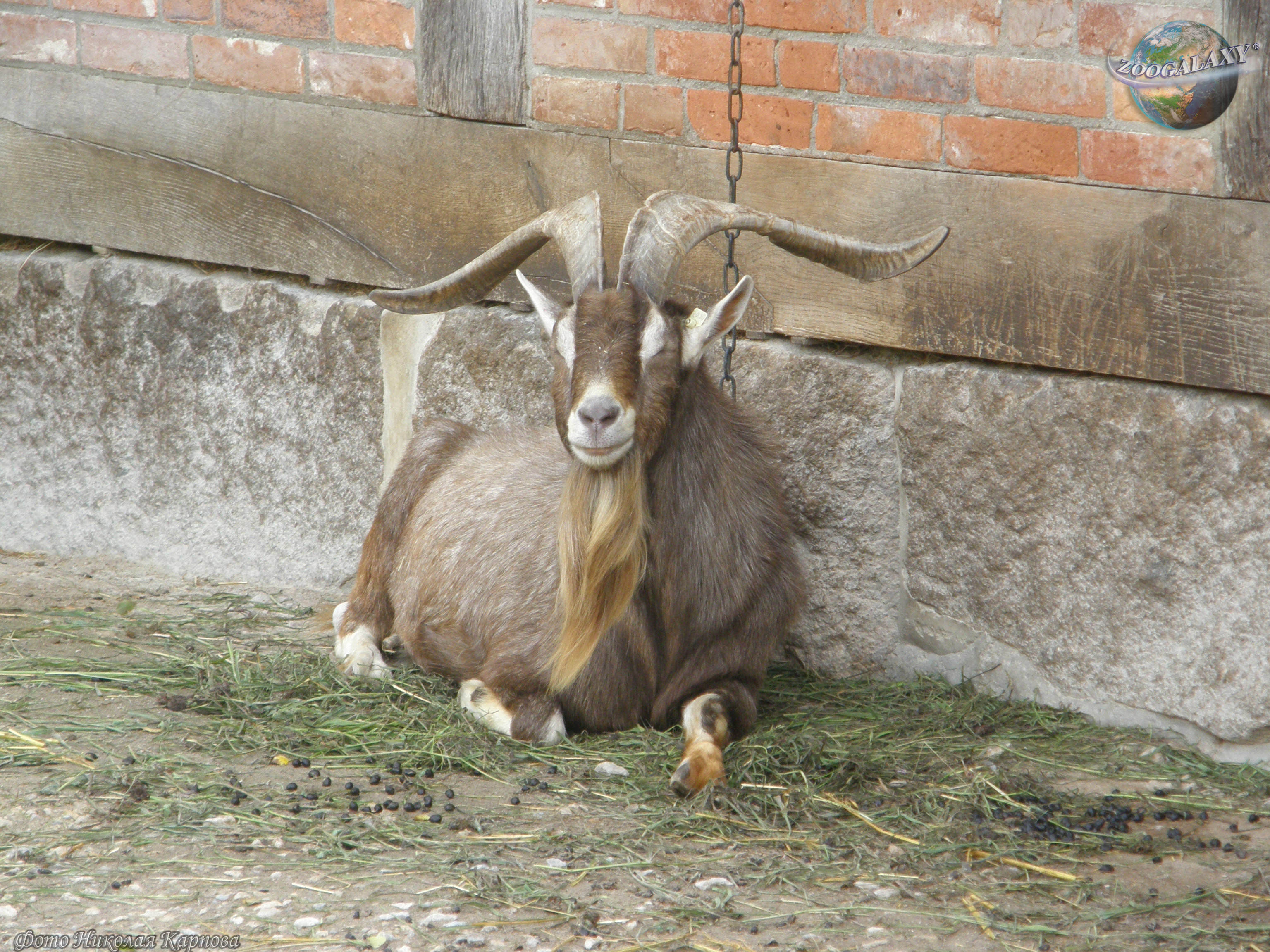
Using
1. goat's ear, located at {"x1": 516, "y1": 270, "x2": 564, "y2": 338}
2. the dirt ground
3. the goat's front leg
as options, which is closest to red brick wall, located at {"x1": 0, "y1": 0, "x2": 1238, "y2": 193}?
goat's ear, located at {"x1": 516, "y1": 270, "x2": 564, "y2": 338}

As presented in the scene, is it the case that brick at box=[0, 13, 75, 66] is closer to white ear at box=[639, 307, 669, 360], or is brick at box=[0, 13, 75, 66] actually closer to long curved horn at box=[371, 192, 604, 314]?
long curved horn at box=[371, 192, 604, 314]

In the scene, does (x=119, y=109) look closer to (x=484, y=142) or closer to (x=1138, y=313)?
(x=484, y=142)

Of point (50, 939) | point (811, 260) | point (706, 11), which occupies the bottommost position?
point (50, 939)

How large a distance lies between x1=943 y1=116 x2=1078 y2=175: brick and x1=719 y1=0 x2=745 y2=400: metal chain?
62 centimetres

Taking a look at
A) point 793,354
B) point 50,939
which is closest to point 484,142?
point 793,354

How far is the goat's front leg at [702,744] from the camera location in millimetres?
3586

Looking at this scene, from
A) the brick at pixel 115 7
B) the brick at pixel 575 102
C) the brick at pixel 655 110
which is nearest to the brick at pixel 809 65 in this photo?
the brick at pixel 655 110

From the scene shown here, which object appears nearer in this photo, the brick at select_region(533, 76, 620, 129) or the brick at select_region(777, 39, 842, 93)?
the brick at select_region(777, 39, 842, 93)

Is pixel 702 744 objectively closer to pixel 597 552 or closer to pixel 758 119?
pixel 597 552

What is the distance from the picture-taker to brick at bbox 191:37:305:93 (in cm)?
484

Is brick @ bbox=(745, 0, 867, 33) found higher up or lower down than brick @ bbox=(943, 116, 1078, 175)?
higher up

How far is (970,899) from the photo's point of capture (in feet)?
10.0

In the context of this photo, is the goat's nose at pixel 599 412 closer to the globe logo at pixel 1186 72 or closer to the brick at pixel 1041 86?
the brick at pixel 1041 86

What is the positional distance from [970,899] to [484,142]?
2.89m
